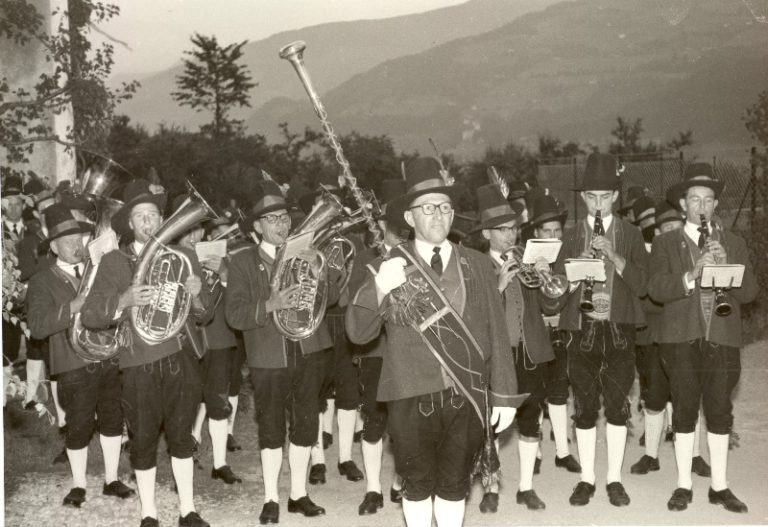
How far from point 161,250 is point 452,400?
235 centimetres

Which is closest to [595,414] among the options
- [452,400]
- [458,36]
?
[452,400]

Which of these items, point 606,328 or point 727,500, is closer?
point 727,500

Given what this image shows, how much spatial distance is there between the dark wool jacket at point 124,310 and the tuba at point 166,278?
90 mm

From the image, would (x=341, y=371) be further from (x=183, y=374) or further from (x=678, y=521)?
(x=678, y=521)

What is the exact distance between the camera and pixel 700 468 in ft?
25.6

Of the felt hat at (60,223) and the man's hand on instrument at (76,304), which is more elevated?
the felt hat at (60,223)

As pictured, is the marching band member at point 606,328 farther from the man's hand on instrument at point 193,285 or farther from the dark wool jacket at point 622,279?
the man's hand on instrument at point 193,285

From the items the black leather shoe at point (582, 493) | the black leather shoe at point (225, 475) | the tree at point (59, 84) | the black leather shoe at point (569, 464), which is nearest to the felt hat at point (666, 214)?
the black leather shoe at point (569, 464)

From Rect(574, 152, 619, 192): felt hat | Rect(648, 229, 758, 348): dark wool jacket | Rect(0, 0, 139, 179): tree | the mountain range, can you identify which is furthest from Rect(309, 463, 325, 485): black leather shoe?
the mountain range

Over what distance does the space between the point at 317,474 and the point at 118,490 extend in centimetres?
169

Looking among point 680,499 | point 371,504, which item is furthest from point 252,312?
point 680,499

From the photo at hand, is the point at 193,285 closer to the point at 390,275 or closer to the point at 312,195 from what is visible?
the point at 390,275

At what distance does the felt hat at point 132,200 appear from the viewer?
21.0 feet

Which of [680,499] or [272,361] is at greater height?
[272,361]
